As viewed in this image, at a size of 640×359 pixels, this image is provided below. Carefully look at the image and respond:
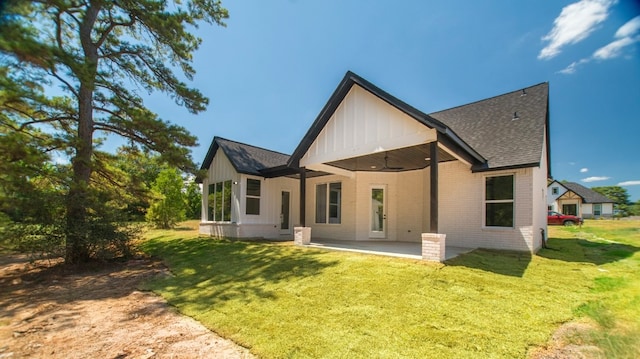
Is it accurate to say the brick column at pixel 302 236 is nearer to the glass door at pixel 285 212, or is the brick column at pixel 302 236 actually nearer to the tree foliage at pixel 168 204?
the glass door at pixel 285 212

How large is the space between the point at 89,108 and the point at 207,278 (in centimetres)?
770

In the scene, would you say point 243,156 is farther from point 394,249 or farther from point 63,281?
point 394,249

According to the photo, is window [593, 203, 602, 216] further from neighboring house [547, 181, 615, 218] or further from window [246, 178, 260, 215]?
window [246, 178, 260, 215]

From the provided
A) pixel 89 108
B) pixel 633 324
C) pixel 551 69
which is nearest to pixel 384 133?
pixel 633 324

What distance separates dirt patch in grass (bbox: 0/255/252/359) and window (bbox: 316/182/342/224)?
7.32 metres

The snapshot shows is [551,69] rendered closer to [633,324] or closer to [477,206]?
[477,206]

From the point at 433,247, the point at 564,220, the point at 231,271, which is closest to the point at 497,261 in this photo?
the point at 433,247

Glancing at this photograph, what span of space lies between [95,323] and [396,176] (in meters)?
10.4

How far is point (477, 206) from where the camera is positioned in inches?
351

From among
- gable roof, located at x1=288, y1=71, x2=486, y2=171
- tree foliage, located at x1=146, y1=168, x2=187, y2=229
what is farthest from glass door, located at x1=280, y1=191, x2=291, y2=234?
tree foliage, located at x1=146, y1=168, x2=187, y2=229

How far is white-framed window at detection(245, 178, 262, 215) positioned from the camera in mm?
12742

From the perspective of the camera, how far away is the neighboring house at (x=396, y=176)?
7852 mm

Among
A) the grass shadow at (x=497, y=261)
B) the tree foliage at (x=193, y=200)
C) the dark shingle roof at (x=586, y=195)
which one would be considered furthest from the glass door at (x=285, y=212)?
the dark shingle roof at (x=586, y=195)

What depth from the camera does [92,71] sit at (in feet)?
24.6
